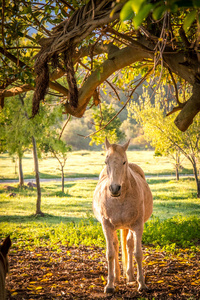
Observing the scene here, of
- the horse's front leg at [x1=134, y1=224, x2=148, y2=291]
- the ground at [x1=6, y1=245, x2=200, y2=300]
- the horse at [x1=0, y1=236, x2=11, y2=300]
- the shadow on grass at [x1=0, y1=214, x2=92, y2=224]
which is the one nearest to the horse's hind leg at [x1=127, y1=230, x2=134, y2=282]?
the ground at [x1=6, y1=245, x2=200, y2=300]

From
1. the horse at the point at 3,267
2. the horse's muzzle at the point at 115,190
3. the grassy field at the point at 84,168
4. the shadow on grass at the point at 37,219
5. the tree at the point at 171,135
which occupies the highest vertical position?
the tree at the point at 171,135

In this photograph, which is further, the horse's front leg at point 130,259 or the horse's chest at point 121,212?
the horse's front leg at point 130,259

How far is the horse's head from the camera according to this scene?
11.4 feet

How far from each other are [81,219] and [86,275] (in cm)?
687

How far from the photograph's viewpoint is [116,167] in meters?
3.66

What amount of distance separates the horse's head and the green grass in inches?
128

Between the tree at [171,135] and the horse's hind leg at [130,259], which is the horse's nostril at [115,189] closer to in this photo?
the horse's hind leg at [130,259]

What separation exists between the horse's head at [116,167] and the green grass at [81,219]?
3.25 m

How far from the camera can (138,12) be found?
41.5 inches

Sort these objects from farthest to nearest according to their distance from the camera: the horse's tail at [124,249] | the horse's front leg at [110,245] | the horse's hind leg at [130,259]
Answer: the horse's tail at [124,249], the horse's hind leg at [130,259], the horse's front leg at [110,245]

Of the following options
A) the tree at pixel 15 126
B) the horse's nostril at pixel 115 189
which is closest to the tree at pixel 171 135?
the tree at pixel 15 126

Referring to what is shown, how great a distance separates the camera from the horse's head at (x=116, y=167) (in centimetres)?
347

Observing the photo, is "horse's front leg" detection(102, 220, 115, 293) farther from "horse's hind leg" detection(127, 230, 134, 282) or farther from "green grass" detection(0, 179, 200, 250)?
"green grass" detection(0, 179, 200, 250)

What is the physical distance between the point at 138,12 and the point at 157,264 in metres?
5.05
